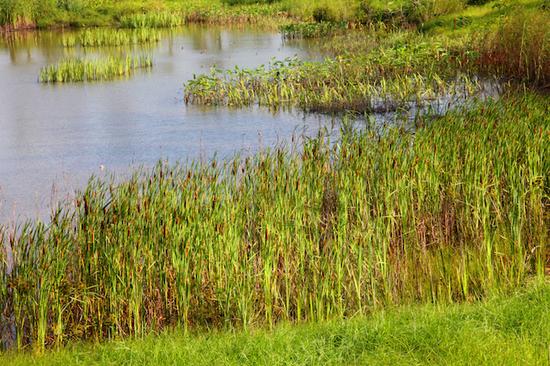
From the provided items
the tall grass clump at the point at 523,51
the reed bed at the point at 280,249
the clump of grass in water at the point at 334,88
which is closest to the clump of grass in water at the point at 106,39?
the clump of grass in water at the point at 334,88

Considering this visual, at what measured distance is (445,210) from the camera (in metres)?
8.09

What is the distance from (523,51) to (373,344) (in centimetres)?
1077

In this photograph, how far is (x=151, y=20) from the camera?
38094mm

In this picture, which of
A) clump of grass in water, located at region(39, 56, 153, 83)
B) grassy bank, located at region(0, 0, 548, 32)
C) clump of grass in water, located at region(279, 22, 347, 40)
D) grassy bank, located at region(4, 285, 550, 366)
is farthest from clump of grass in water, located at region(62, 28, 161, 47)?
grassy bank, located at region(4, 285, 550, 366)

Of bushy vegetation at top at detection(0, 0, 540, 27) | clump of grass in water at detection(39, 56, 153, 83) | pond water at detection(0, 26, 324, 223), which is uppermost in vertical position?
bushy vegetation at top at detection(0, 0, 540, 27)

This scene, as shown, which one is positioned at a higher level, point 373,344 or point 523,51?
point 523,51

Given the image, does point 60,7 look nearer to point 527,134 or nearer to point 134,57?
point 134,57

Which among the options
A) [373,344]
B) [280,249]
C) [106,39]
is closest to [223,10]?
[106,39]

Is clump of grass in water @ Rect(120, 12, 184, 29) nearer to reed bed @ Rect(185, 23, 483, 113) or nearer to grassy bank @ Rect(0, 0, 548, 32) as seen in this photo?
grassy bank @ Rect(0, 0, 548, 32)

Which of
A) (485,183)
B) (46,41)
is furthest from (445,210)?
(46,41)

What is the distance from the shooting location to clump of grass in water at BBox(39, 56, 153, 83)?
2170 centimetres

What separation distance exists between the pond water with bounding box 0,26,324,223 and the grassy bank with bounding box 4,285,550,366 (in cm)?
242

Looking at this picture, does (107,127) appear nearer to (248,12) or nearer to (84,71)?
(84,71)

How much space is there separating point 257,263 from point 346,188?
43.0 inches
